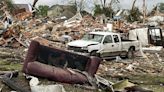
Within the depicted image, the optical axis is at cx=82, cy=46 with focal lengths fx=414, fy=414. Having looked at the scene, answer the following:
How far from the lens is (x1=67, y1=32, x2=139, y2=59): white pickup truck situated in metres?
21.4

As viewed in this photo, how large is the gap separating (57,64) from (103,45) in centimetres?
1037

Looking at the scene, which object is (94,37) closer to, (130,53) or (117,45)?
(117,45)

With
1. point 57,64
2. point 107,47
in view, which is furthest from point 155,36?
point 57,64

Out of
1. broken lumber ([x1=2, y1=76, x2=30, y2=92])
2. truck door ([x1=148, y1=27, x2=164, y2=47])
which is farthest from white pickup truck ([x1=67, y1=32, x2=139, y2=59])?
broken lumber ([x1=2, y1=76, x2=30, y2=92])

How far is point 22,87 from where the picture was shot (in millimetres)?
10250

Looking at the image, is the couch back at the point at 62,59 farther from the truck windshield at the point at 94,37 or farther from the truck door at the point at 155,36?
the truck door at the point at 155,36

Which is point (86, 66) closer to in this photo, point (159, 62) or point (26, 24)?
point (159, 62)

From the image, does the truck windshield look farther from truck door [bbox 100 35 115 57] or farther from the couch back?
the couch back

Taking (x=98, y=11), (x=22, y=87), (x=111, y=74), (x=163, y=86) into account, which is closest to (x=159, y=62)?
(x=111, y=74)

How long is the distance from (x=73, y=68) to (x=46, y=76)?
120 cm

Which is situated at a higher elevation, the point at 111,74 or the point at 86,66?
the point at 86,66

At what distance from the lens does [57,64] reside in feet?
39.6

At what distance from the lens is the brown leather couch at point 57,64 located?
442 inches

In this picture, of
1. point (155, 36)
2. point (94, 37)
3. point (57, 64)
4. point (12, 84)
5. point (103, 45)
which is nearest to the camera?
point (12, 84)
